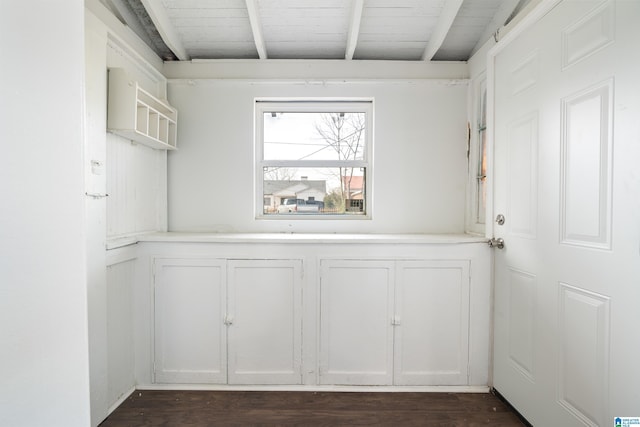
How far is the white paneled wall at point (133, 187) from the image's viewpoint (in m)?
1.99

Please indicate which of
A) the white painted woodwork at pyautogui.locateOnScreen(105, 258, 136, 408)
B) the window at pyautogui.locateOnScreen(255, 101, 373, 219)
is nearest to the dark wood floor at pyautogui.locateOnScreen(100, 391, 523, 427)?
the white painted woodwork at pyautogui.locateOnScreen(105, 258, 136, 408)

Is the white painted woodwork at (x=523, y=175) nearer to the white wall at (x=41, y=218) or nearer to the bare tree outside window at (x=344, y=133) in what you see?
the bare tree outside window at (x=344, y=133)

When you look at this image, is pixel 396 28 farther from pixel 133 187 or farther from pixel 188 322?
pixel 188 322

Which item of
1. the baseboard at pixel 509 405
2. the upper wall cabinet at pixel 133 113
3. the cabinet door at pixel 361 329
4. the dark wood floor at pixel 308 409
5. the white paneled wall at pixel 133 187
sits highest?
the upper wall cabinet at pixel 133 113

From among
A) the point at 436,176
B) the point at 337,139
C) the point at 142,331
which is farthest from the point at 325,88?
the point at 142,331

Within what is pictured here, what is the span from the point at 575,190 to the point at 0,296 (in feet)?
6.55

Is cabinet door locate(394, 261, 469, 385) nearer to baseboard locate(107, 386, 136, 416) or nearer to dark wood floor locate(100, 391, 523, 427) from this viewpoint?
dark wood floor locate(100, 391, 523, 427)

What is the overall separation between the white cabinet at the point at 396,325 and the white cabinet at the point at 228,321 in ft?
0.88

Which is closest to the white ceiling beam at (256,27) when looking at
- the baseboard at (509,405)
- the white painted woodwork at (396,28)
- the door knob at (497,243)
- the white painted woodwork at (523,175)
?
the white painted woodwork at (396,28)

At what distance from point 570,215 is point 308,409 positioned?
185 centimetres

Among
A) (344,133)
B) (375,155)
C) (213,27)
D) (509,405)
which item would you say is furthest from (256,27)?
(509,405)

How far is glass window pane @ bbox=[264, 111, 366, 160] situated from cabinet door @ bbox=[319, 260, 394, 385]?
1.07 meters

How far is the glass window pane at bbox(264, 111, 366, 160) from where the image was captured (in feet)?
8.85

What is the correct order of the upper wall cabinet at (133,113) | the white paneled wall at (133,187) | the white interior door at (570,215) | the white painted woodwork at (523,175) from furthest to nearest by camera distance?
the white paneled wall at (133,187) < the upper wall cabinet at (133,113) < the white painted woodwork at (523,175) < the white interior door at (570,215)
